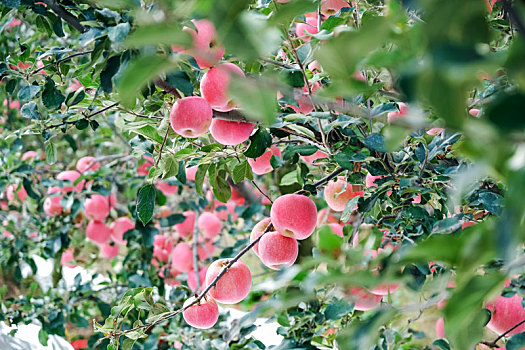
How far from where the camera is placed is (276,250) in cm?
72

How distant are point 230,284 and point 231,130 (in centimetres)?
24

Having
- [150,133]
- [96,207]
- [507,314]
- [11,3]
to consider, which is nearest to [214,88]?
[150,133]

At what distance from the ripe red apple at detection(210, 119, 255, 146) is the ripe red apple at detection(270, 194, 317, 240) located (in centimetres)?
13

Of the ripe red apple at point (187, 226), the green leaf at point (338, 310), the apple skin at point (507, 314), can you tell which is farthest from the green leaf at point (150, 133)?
the ripe red apple at point (187, 226)

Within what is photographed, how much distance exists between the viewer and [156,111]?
689mm

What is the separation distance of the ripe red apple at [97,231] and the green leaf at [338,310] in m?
0.97

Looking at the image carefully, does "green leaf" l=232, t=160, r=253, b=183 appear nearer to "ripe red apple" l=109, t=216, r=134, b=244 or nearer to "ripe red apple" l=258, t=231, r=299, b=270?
"ripe red apple" l=258, t=231, r=299, b=270

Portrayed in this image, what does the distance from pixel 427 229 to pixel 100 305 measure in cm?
107

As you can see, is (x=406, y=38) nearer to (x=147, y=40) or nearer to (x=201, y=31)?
(x=147, y=40)

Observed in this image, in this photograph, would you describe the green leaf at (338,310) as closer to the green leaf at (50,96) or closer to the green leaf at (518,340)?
the green leaf at (518,340)

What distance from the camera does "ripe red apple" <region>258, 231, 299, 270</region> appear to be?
0.71m

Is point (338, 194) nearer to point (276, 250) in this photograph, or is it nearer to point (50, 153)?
point (276, 250)

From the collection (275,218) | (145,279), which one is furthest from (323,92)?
(145,279)

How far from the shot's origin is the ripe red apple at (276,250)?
0.71 metres
